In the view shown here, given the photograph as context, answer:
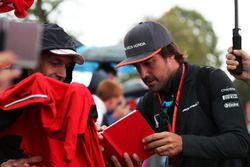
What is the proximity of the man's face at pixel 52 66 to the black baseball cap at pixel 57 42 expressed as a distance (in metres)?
0.06

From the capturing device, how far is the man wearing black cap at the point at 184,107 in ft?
11.7

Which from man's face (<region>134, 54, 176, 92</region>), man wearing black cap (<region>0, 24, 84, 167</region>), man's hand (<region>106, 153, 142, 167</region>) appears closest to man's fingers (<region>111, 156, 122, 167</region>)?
man's hand (<region>106, 153, 142, 167</region>)

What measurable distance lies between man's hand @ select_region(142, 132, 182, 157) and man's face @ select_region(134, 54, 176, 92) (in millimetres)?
640

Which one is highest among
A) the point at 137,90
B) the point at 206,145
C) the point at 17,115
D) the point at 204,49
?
the point at 17,115

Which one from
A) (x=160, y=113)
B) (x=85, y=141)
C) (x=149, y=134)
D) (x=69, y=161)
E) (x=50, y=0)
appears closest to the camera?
(x=69, y=161)

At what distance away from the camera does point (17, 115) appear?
294 cm

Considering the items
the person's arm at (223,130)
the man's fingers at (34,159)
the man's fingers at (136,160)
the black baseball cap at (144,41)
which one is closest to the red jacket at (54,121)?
the man's fingers at (34,159)

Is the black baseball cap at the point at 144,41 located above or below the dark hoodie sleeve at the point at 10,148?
above

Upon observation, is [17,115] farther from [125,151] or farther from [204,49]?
[204,49]

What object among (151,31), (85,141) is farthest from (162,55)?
(85,141)

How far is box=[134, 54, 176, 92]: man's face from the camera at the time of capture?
13.4 feet

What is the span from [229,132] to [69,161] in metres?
1.23

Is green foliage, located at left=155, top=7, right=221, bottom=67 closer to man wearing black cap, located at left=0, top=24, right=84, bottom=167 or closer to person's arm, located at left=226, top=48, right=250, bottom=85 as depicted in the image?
person's arm, located at left=226, top=48, right=250, bottom=85

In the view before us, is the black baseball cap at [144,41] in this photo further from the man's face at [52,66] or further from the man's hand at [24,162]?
the man's hand at [24,162]
